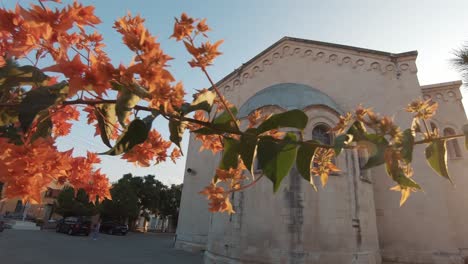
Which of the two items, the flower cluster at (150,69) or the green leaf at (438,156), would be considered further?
the green leaf at (438,156)

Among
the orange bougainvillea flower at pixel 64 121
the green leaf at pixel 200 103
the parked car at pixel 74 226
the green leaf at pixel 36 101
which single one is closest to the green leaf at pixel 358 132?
the green leaf at pixel 200 103

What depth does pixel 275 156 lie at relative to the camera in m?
0.98

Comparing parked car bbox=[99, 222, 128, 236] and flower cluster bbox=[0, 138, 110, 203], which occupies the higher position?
flower cluster bbox=[0, 138, 110, 203]

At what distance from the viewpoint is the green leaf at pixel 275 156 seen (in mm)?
986

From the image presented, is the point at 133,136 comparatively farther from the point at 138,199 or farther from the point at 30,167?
the point at 138,199

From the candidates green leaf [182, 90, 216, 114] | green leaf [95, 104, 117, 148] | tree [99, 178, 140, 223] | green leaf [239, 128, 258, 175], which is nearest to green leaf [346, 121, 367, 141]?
green leaf [239, 128, 258, 175]

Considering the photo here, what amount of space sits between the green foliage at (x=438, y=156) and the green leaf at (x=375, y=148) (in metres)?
0.18

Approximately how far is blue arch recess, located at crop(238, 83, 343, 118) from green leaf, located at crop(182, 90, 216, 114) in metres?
9.17

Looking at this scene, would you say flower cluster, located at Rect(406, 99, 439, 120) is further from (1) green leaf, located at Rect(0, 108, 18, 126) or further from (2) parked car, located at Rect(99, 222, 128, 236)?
(2) parked car, located at Rect(99, 222, 128, 236)

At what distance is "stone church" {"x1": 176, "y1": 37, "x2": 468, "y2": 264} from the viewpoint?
8812 millimetres

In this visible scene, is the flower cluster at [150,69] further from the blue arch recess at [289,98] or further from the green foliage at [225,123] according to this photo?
the blue arch recess at [289,98]

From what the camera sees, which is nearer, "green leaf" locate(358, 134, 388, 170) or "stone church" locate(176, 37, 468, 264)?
"green leaf" locate(358, 134, 388, 170)

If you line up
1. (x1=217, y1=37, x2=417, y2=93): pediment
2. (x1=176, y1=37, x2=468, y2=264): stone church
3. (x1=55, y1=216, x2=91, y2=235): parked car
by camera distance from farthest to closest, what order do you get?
(x1=55, y1=216, x2=91, y2=235): parked car
(x1=217, y1=37, x2=417, y2=93): pediment
(x1=176, y1=37, x2=468, y2=264): stone church

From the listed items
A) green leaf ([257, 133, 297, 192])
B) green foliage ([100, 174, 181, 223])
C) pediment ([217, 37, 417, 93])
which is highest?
pediment ([217, 37, 417, 93])
